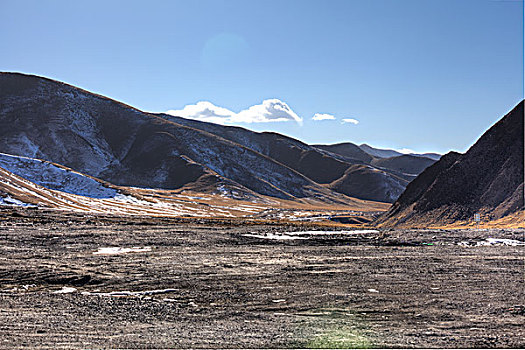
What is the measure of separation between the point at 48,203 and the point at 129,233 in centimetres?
4270

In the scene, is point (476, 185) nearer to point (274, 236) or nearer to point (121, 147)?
point (274, 236)

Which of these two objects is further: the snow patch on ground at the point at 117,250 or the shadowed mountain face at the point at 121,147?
the shadowed mountain face at the point at 121,147

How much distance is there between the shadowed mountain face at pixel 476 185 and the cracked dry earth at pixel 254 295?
24717 millimetres

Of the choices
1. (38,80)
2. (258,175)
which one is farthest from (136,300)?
(38,80)

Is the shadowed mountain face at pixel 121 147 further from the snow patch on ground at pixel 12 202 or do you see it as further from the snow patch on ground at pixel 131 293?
the snow patch on ground at pixel 131 293

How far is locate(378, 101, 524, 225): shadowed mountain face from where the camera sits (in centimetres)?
5962

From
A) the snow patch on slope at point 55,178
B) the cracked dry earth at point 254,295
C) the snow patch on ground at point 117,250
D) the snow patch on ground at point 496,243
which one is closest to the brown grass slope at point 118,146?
the snow patch on slope at point 55,178

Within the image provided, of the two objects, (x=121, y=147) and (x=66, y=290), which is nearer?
(x=66, y=290)

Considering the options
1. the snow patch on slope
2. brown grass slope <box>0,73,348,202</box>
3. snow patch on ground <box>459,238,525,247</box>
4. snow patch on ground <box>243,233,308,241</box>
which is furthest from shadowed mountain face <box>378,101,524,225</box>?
brown grass slope <box>0,73,348,202</box>

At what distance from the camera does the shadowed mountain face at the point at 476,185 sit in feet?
196

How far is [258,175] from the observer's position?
599ft

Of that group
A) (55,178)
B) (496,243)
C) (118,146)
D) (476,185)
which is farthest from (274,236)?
(118,146)

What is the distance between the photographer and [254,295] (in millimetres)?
20141

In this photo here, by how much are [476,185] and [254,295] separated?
5393cm
